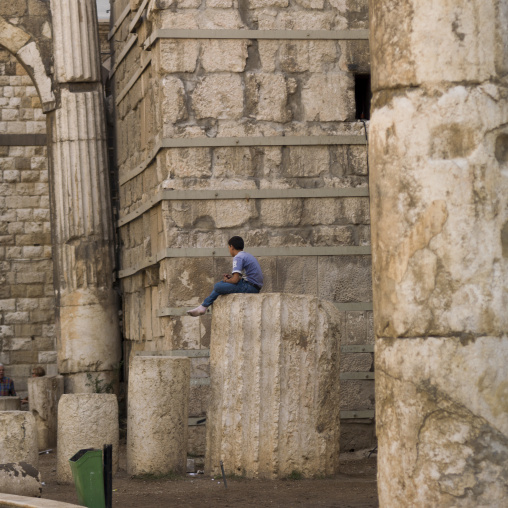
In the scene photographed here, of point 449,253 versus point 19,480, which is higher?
point 449,253

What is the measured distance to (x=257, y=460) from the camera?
8.01 m

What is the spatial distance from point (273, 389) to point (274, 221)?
2.57 meters

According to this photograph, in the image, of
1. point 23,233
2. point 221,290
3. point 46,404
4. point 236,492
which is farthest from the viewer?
point 23,233

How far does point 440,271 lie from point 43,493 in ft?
15.7

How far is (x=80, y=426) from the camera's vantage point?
28.5 ft

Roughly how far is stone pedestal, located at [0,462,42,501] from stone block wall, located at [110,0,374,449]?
118 inches

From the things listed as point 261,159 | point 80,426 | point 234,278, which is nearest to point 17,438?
point 80,426

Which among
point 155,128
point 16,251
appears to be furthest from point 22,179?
point 155,128

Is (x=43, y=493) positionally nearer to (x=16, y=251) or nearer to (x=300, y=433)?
(x=300, y=433)

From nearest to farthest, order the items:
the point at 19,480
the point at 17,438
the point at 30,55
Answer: the point at 19,480 < the point at 17,438 < the point at 30,55

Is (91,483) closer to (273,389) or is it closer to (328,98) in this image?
(273,389)

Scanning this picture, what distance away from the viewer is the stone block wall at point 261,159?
33.2ft

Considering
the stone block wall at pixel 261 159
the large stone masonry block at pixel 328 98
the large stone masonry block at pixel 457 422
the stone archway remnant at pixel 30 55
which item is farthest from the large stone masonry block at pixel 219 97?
the large stone masonry block at pixel 457 422

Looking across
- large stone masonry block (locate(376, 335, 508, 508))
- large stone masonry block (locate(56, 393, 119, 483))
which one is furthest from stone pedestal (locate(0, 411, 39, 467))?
large stone masonry block (locate(376, 335, 508, 508))
